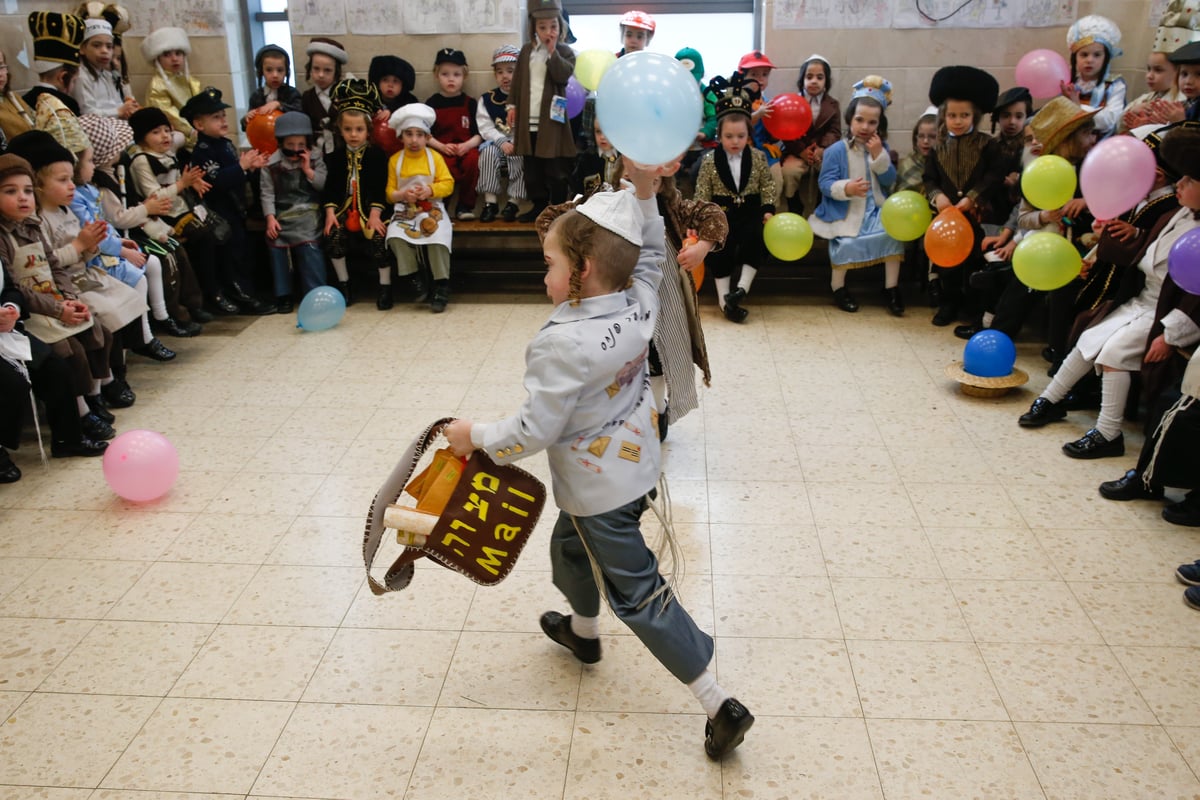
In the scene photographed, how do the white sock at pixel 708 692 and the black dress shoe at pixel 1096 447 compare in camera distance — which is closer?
the white sock at pixel 708 692

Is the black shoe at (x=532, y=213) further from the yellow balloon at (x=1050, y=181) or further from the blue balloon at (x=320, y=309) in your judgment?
the yellow balloon at (x=1050, y=181)

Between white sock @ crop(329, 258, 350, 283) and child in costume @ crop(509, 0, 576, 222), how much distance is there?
49.1 inches

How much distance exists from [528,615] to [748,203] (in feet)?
11.4

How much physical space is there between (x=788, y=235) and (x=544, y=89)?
1.68 meters

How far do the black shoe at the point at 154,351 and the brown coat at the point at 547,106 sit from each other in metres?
2.31

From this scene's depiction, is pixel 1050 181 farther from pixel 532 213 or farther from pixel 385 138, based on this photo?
pixel 385 138

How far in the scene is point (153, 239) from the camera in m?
4.96

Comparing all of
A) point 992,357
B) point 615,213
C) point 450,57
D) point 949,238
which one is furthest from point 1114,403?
point 450,57

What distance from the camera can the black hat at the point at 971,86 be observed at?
5285 millimetres

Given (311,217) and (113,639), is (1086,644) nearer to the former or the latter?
(113,639)

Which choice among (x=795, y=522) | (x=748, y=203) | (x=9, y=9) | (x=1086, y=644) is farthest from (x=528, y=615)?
(x=9, y=9)

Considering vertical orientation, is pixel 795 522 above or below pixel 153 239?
below

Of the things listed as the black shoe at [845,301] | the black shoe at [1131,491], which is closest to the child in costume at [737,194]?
the black shoe at [845,301]

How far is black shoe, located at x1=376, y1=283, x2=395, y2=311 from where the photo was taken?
19.2 feet
